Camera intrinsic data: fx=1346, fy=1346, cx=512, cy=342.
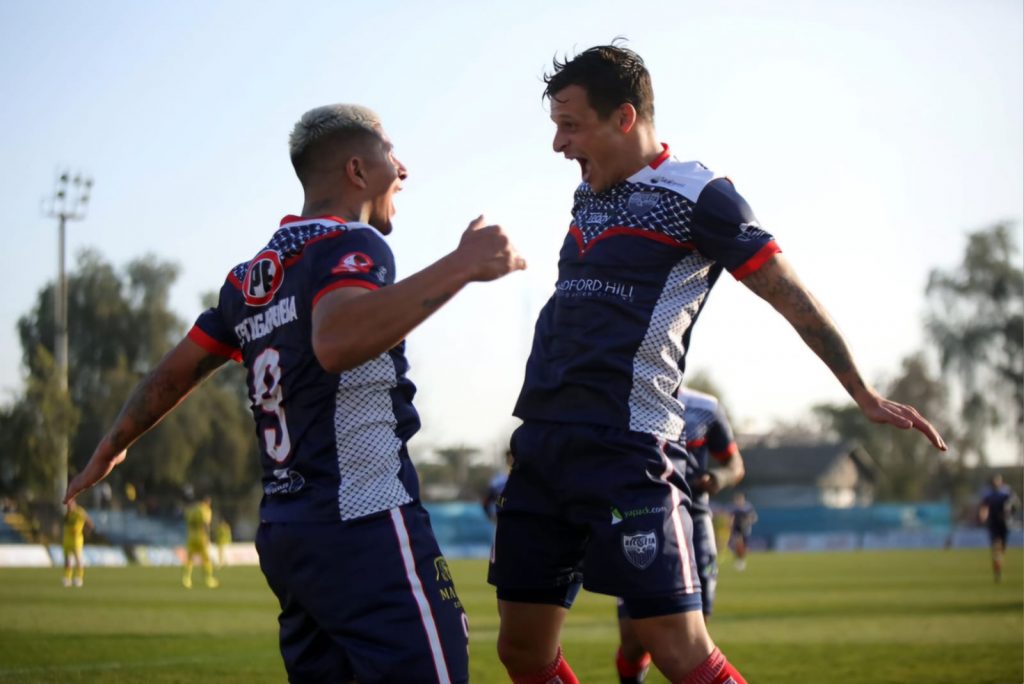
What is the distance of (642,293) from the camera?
16.2ft

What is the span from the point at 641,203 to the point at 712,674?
1.71 metres

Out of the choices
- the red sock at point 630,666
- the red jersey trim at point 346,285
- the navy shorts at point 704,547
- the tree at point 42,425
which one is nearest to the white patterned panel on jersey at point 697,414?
the navy shorts at point 704,547

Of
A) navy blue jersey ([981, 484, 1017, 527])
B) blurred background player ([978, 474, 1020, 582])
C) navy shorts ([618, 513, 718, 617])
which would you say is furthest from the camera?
navy blue jersey ([981, 484, 1017, 527])

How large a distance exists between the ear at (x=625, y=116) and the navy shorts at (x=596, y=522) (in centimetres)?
115

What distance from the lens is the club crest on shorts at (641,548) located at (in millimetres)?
4734

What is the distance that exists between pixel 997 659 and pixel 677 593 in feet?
26.3

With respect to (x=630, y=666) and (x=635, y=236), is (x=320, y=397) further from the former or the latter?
(x=630, y=666)

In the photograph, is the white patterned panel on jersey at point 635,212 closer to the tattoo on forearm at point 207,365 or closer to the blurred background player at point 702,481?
the tattoo on forearm at point 207,365

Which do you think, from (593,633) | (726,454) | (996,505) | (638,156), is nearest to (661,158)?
(638,156)

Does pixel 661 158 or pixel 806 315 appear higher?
pixel 661 158

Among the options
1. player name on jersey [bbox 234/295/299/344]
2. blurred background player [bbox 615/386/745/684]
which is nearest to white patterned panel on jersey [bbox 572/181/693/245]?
player name on jersey [bbox 234/295/299/344]

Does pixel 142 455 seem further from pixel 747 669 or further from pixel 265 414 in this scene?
pixel 265 414

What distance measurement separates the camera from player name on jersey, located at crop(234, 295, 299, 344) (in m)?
4.16

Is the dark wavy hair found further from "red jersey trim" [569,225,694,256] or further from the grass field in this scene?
the grass field
